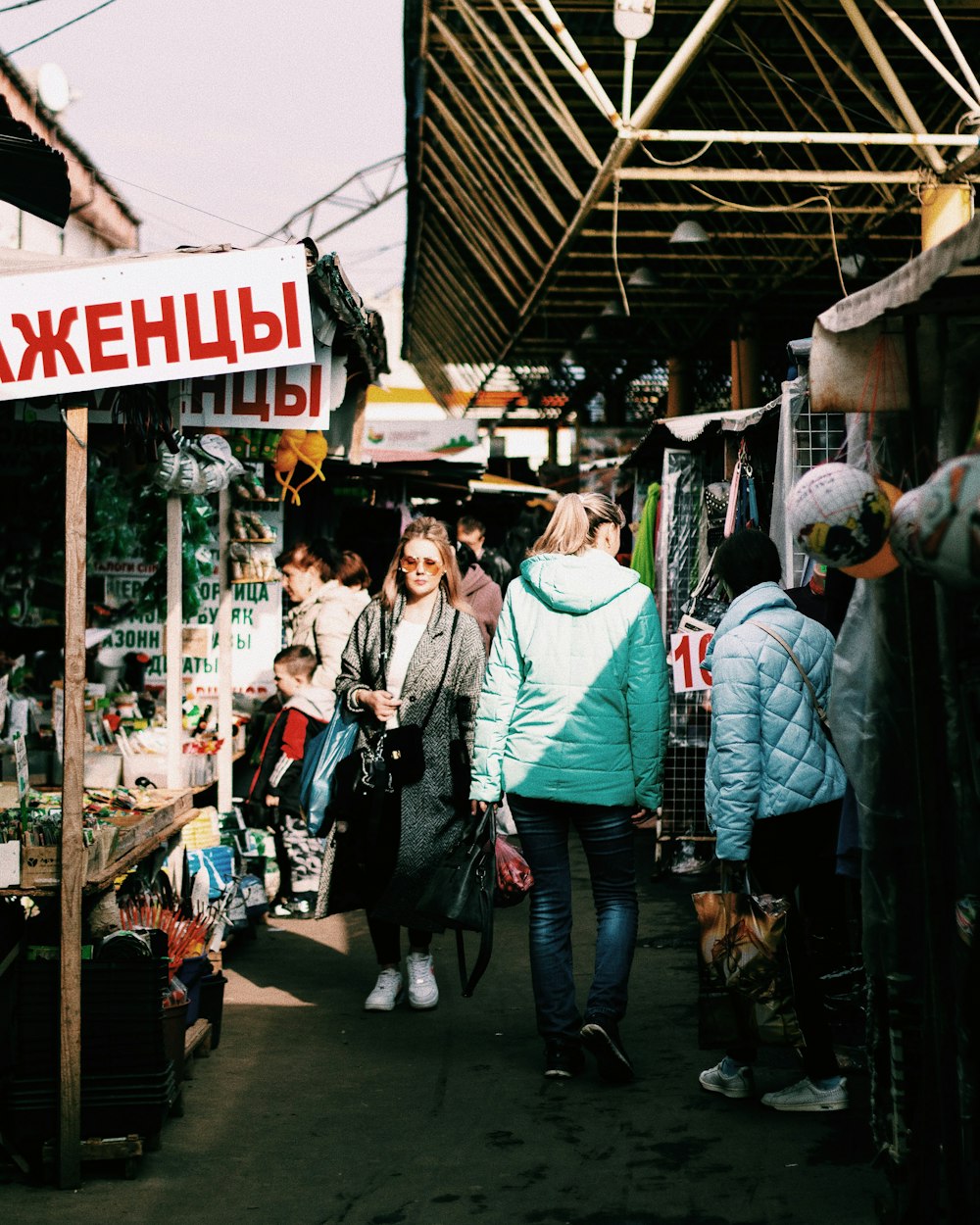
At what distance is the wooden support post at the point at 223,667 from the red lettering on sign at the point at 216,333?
11.3 feet

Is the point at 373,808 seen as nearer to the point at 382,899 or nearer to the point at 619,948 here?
the point at 382,899

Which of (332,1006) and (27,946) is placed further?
(332,1006)

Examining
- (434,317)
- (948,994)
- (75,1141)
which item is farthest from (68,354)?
(434,317)

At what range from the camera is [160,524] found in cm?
742

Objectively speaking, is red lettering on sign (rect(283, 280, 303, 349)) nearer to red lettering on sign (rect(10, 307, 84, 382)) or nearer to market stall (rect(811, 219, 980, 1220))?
red lettering on sign (rect(10, 307, 84, 382))

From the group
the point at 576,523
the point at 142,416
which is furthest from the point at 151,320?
the point at 576,523

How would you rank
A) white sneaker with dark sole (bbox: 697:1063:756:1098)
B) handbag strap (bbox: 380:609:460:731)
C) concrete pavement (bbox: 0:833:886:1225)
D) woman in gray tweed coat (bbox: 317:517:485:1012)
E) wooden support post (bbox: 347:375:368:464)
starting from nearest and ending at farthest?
concrete pavement (bbox: 0:833:886:1225)
white sneaker with dark sole (bbox: 697:1063:756:1098)
woman in gray tweed coat (bbox: 317:517:485:1012)
handbag strap (bbox: 380:609:460:731)
wooden support post (bbox: 347:375:368:464)

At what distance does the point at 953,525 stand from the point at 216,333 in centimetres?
255

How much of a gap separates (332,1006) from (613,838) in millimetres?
1738

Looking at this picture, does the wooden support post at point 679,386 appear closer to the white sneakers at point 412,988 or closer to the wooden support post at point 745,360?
the wooden support post at point 745,360

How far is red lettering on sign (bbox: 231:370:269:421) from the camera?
5664 millimetres

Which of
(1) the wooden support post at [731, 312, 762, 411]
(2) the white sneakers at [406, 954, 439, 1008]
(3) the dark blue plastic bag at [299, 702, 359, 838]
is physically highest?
(1) the wooden support post at [731, 312, 762, 411]

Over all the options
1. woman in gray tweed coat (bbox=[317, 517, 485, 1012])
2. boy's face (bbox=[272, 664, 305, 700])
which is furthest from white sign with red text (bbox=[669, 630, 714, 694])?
boy's face (bbox=[272, 664, 305, 700])

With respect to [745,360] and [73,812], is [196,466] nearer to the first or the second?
[73,812]
